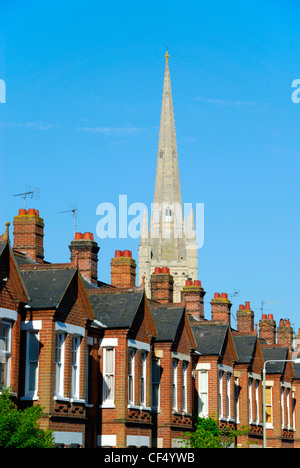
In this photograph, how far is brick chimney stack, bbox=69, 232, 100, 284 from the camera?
4775 cm

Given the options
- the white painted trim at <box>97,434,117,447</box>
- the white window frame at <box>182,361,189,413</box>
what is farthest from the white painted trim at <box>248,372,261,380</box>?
the white painted trim at <box>97,434,117,447</box>

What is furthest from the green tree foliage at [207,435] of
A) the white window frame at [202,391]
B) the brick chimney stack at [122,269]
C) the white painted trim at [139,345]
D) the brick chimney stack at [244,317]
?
the brick chimney stack at [244,317]

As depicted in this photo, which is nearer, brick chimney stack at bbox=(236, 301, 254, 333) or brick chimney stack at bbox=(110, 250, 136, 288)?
brick chimney stack at bbox=(110, 250, 136, 288)

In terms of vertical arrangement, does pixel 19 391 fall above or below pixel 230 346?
below

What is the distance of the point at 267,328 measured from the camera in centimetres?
7431

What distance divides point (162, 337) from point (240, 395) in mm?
12191

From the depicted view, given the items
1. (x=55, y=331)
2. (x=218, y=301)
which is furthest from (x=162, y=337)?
(x=218, y=301)

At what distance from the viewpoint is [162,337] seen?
45.1m

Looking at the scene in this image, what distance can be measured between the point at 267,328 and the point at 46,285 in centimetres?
3977

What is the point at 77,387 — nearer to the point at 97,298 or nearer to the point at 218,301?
the point at 97,298

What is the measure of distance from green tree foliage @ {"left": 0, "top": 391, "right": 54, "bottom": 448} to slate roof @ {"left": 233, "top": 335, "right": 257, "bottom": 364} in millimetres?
26372

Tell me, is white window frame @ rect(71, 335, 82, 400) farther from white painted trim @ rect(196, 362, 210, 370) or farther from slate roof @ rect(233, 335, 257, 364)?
slate roof @ rect(233, 335, 257, 364)

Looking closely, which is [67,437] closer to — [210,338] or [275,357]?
[210,338]

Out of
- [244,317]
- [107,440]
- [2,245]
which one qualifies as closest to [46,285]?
[2,245]
